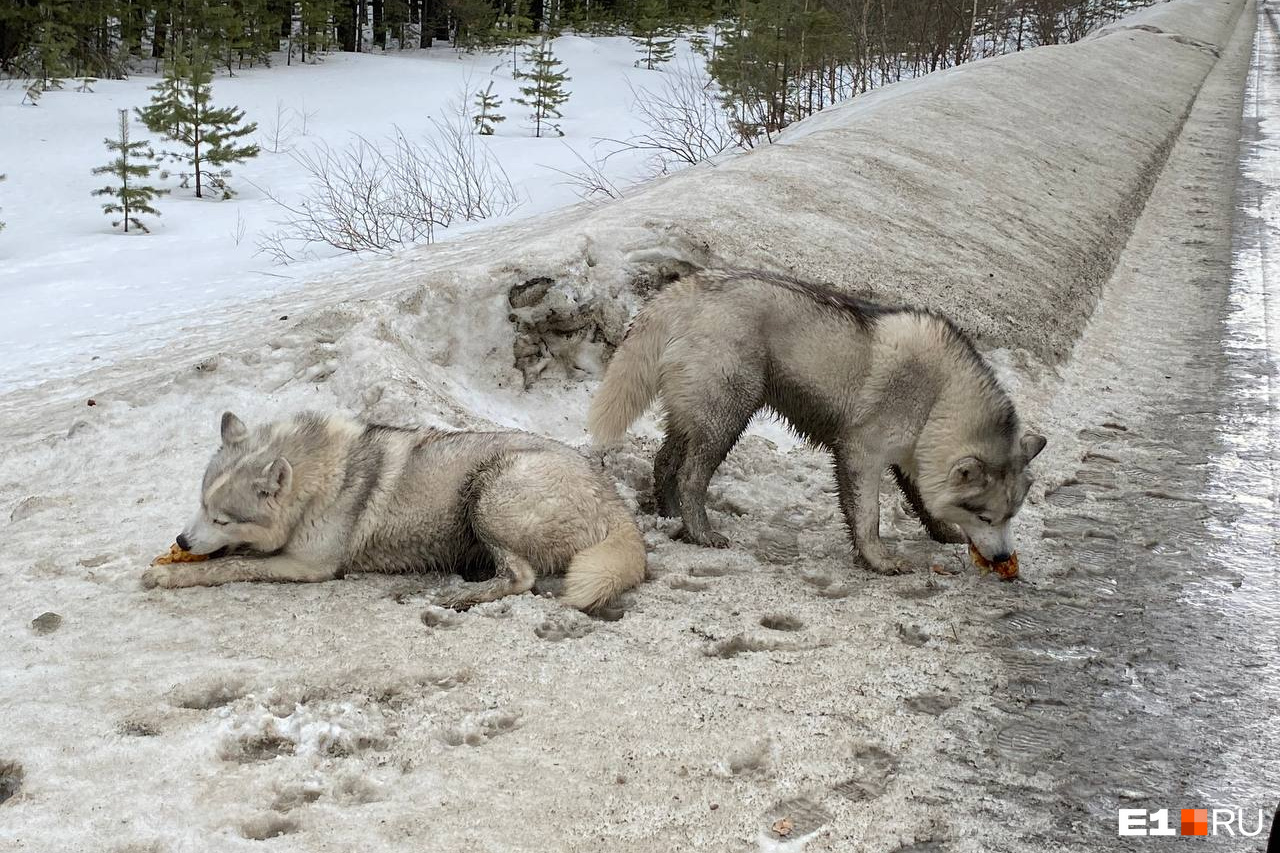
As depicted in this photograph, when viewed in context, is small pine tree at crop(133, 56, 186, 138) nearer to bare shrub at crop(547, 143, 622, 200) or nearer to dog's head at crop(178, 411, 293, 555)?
bare shrub at crop(547, 143, 622, 200)

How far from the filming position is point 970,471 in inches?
214

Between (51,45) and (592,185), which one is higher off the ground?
(51,45)

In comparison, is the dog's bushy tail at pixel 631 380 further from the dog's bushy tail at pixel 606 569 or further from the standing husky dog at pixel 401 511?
the dog's bushy tail at pixel 606 569

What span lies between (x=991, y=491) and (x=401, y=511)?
2.97m

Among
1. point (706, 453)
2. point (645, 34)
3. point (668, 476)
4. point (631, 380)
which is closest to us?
point (706, 453)

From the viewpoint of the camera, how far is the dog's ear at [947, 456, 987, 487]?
Answer: 5.42 m

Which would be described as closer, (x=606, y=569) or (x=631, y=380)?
(x=606, y=569)

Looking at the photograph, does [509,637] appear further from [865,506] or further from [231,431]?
[865,506]

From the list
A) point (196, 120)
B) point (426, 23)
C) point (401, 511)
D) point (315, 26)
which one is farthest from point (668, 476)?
point (426, 23)

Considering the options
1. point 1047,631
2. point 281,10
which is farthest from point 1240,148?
point 281,10

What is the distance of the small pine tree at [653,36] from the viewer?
32.8 metres

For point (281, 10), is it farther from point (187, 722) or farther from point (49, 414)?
point (187, 722)

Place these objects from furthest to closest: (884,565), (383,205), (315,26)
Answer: (315,26) → (383,205) → (884,565)

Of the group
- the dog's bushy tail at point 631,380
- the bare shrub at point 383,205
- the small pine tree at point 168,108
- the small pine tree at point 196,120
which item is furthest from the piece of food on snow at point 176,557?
the small pine tree at point 168,108
